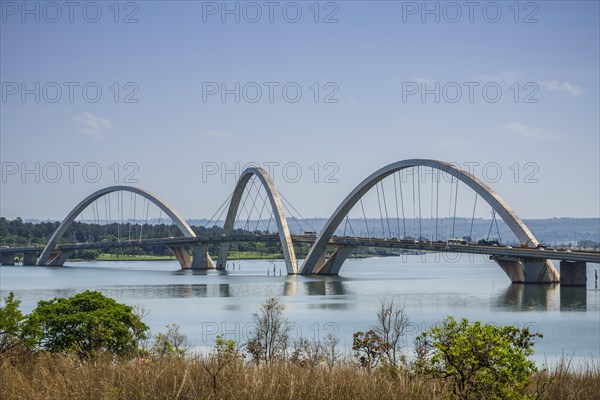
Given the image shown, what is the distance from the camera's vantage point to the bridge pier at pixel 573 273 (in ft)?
213

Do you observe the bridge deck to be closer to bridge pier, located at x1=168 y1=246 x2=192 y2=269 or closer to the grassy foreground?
bridge pier, located at x1=168 y1=246 x2=192 y2=269

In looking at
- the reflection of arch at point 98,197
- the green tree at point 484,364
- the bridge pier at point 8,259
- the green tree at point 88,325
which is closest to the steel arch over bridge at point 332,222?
the reflection of arch at point 98,197

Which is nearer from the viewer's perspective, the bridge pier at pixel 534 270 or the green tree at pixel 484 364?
the green tree at pixel 484 364

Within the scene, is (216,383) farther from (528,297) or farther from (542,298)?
(528,297)

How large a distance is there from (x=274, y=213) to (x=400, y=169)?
61.0 feet

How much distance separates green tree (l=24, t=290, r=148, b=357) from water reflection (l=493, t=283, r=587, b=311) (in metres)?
26.6

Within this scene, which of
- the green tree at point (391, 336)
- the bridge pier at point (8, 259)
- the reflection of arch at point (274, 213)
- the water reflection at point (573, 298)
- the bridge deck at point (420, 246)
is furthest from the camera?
the bridge pier at point (8, 259)

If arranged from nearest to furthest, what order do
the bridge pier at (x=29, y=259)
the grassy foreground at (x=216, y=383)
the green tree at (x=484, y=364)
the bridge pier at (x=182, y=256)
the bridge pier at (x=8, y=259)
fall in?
1. the grassy foreground at (x=216, y=383)
2. the green tree at (x=484, y=364)
3. the bridge pier at (x=182, y=256)
4. the bridge pier at (x=29, y=259)
5. the bridge pier at (x=8, y=259)

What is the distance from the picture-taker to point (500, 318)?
4534 centimetres

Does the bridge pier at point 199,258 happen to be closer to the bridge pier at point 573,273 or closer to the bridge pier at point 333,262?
the bridge pier at point 333,262

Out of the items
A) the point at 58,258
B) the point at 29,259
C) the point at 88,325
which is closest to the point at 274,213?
the point at 58,258

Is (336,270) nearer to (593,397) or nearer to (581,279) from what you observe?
(581,279)

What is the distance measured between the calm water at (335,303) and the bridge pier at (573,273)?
2.71 feet

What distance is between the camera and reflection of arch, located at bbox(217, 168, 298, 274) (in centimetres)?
9056
